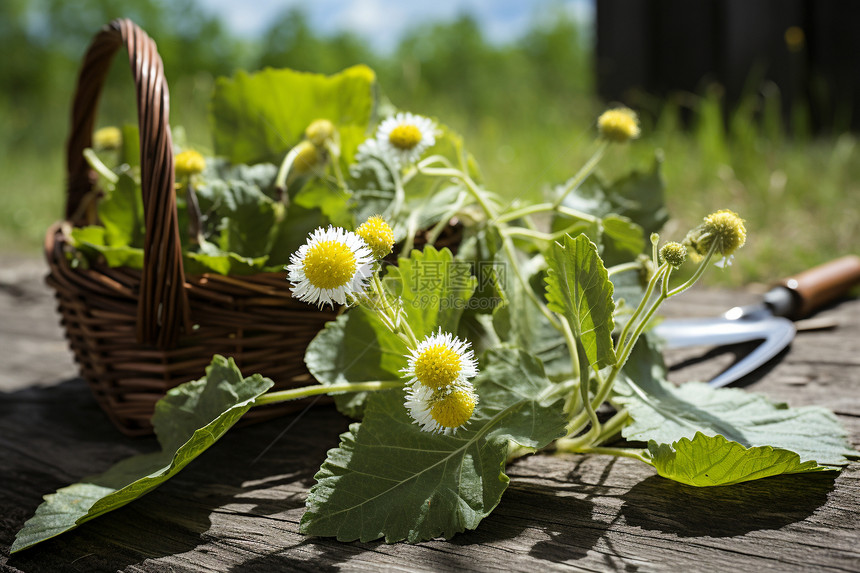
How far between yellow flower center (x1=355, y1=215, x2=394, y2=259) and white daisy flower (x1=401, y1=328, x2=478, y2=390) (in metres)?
0.09

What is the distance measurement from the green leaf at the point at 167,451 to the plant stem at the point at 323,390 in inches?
0.7

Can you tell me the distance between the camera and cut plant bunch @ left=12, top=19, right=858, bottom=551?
24.4 inches

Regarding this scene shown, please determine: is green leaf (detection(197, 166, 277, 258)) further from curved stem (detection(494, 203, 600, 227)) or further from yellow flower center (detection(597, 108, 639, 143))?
yellow flower center (detection(597, 108, 639, 143))

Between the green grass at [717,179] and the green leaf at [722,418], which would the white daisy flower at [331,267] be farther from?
the green grass at [717,179]

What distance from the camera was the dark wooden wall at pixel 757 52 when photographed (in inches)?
132

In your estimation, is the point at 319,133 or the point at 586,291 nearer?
the point at 586,291

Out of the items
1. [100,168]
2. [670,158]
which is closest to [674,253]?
[100,168]

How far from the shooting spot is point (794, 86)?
332 cm

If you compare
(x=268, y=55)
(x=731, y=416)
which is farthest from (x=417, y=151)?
(x=268, y=55)

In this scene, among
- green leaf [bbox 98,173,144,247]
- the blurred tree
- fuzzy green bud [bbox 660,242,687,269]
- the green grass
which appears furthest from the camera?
the blurred tree

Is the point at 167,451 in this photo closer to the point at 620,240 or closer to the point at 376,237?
the point at 376,237

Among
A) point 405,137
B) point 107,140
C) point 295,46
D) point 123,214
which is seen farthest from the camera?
point 295,46

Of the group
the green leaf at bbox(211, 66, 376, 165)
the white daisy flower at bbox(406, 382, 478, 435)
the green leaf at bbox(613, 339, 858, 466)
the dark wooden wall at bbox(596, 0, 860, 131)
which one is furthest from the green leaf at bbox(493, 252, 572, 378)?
the dark wooden wall at bbox(596, 0, 860, 131)

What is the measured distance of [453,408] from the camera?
0.61 m
